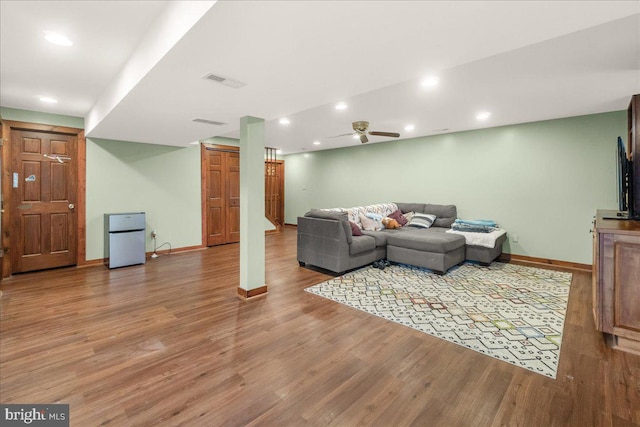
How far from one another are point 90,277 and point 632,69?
7026mm

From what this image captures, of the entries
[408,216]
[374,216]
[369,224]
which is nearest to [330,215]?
[369,224]

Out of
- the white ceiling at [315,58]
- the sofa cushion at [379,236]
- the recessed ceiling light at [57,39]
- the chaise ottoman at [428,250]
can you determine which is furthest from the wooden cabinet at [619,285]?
the recessed ceiling light at [57,39]

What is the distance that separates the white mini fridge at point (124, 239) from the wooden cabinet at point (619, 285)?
19.7 ft

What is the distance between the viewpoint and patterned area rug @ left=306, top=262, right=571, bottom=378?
239 centimetres

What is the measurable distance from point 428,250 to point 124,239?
4.93 metres

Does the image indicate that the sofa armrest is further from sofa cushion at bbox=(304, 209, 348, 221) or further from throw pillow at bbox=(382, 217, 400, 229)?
throw pillow at bbox=(382, 217, 400, 229)

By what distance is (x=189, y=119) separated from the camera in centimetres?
362

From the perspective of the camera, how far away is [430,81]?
3.18 meters

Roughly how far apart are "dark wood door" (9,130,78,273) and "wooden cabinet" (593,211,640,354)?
683 cm

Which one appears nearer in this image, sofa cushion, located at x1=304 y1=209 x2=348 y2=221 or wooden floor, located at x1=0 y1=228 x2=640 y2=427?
wooden floor, located at x1=0 y1=228 x2=640 y2=427

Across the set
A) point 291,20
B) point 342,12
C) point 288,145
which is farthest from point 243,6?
point 288,145

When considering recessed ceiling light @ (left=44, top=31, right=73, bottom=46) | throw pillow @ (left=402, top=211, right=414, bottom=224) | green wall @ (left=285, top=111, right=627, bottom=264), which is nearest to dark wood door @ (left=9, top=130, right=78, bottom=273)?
recessed ceiling light @ (left=44, top=31, right=73, bottom=46)

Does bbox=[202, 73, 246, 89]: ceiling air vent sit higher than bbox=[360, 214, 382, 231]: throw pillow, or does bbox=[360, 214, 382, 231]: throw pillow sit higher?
bbox=[202, 73, 246, 89]: ceiling air vent

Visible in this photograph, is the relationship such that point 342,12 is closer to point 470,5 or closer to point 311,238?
point 470,5
